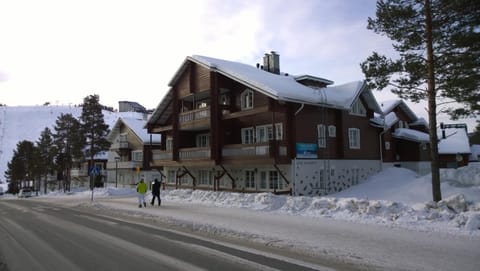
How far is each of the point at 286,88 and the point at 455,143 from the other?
1121 inches

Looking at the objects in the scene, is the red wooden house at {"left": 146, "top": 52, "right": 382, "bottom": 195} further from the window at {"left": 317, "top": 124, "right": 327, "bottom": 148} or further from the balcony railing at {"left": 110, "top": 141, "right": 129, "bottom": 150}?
the balcony railing at {"left": 110, "top": 141, "right": 129, "bottom": 150}

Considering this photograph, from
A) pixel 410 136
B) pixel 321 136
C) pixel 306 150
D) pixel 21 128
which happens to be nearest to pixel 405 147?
pixel 410 136

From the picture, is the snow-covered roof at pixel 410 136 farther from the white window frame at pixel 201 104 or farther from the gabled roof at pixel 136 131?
the gabled roof at pixel 136 131

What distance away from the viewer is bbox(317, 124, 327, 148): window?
26.1 metres

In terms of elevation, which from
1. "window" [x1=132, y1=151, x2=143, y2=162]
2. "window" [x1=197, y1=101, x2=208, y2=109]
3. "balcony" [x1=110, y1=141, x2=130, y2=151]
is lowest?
"window" [x1=132, y1=151, x2=143, y2=162]

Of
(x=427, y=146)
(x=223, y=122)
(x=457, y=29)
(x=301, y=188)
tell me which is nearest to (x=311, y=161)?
(x=301, y=188)

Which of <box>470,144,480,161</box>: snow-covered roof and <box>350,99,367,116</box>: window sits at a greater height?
<box>350,99,367,116</box>: window

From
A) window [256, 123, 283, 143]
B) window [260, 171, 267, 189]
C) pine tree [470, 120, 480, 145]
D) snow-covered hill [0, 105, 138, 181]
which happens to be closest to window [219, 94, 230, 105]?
window [256, 123, 283, 143]

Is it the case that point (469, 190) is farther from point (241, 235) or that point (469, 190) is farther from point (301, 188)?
Result: point (241, 235)

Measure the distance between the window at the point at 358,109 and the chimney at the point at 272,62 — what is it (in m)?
7.66

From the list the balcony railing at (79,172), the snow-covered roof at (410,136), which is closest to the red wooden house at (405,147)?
the snow-covered roof at (410,136)

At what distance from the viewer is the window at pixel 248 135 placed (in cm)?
2802

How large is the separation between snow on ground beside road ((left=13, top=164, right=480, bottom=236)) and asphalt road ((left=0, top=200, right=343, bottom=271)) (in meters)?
6.19

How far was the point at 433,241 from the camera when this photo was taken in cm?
988
